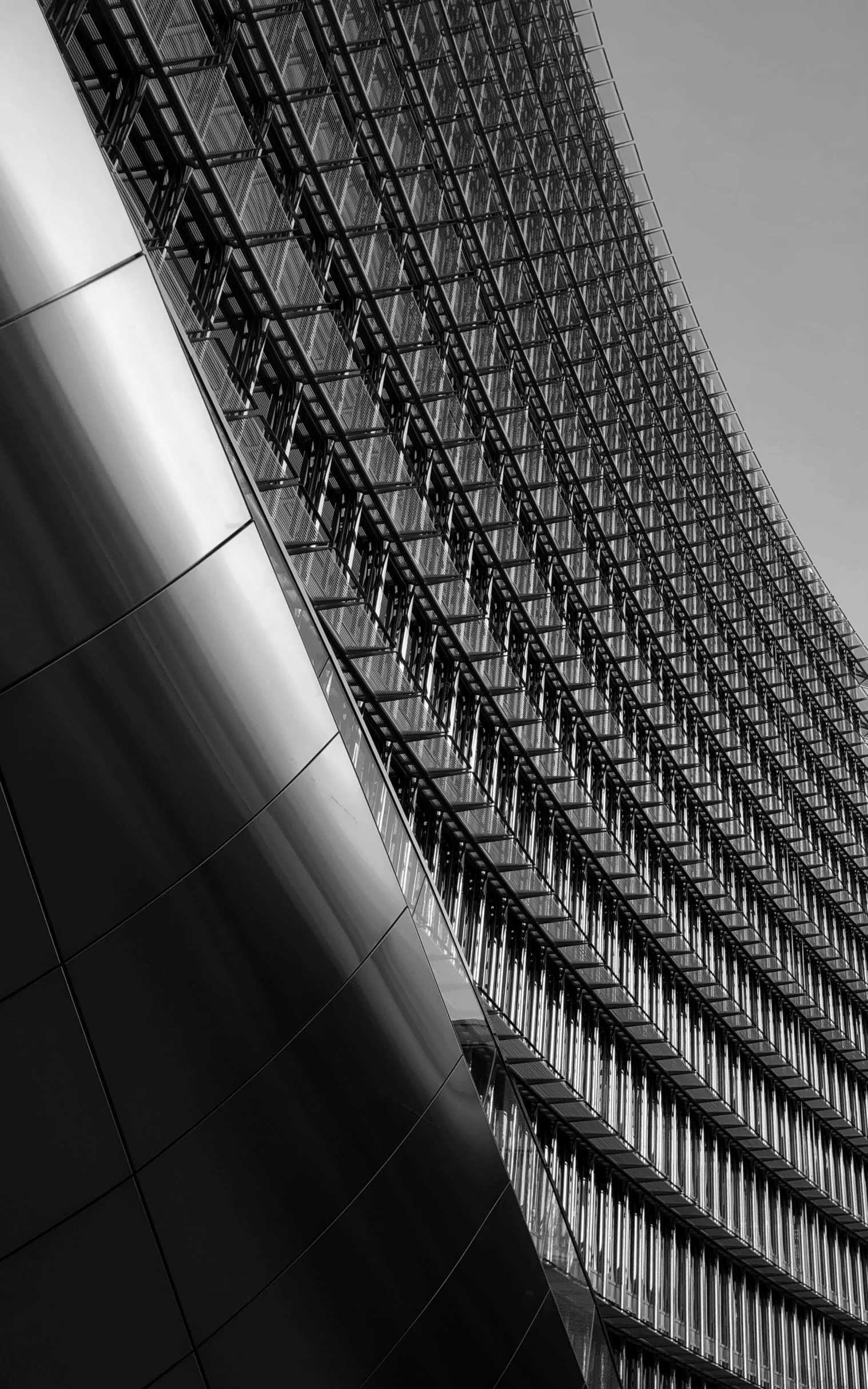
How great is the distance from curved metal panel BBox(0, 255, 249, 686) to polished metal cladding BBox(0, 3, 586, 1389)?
1 centimetres

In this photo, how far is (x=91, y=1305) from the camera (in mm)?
4926

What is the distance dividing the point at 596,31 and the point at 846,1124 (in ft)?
128

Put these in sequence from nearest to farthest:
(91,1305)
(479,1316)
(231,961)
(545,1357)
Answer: (91,1305) → (231,961) → (479,1316) → (545,1357)

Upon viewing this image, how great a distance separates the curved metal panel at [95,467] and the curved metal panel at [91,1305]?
7.50 feet

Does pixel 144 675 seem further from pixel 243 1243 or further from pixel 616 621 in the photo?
pixel 616 621

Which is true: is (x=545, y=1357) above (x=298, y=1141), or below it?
above

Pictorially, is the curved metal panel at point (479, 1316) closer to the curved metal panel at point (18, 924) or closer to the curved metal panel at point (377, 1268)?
the curved metal panel at point (377, 1268)

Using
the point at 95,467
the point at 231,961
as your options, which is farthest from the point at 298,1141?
the point at 95,467

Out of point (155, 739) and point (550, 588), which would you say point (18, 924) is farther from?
point (550, 588)

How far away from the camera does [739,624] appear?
44.8 m

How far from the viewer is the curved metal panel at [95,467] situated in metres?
4.20

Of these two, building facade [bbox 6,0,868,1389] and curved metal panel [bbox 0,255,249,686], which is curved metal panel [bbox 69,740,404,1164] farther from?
curved metal panel [bbox 0,255,249,686]

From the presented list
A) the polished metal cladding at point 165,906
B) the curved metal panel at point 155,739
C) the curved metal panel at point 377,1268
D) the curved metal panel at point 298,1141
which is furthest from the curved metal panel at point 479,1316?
the curved metal panel at point 155,739

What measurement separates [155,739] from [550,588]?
84.6ft
